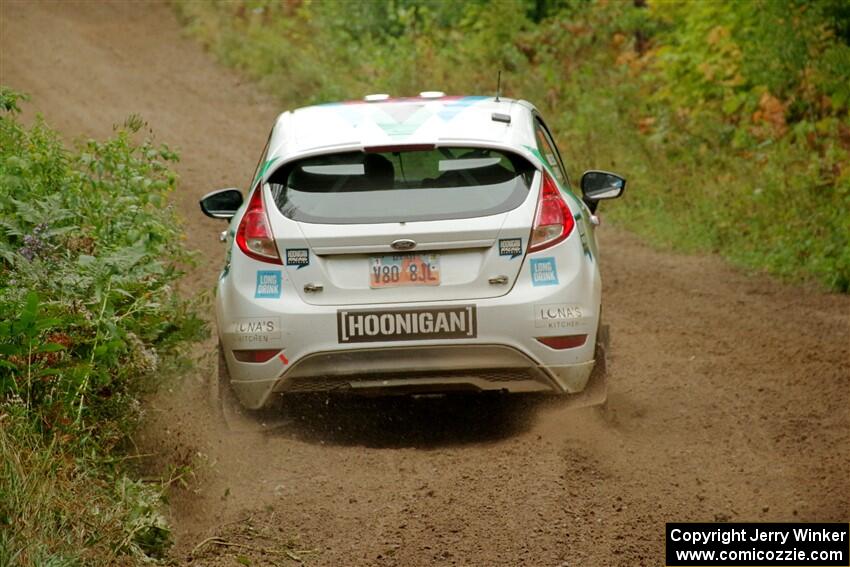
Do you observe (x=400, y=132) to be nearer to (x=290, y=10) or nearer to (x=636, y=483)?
(x=636, y=483)

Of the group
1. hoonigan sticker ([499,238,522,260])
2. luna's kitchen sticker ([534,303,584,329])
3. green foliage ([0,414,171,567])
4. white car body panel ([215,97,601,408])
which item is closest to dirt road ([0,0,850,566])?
green foliage ([0,414,171,567])

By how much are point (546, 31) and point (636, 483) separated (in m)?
14.3

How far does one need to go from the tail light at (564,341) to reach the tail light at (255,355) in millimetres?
1291

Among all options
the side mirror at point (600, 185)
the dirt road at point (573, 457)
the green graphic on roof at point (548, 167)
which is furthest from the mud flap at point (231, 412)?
the side mirror at point (600, 185)

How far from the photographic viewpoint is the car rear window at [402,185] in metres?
6.56

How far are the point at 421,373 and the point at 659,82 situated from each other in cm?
1216

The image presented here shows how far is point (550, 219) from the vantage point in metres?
6.62

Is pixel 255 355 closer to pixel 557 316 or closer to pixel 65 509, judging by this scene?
pixel 557 316

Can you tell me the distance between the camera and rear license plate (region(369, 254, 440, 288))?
6484 millimetres

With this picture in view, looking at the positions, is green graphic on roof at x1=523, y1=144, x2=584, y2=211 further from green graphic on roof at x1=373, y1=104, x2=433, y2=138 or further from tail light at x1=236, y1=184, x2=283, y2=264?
tail light at x1=236, y1=184, x2=283, y2=264

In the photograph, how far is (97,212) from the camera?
25.1ft

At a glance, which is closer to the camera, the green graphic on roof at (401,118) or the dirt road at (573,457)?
the dirt road at (573,457)

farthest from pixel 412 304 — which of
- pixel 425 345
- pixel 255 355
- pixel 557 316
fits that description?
pixel 255 355

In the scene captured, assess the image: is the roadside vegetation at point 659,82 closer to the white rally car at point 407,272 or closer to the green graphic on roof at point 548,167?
the green graphic on roof at point 548,167
